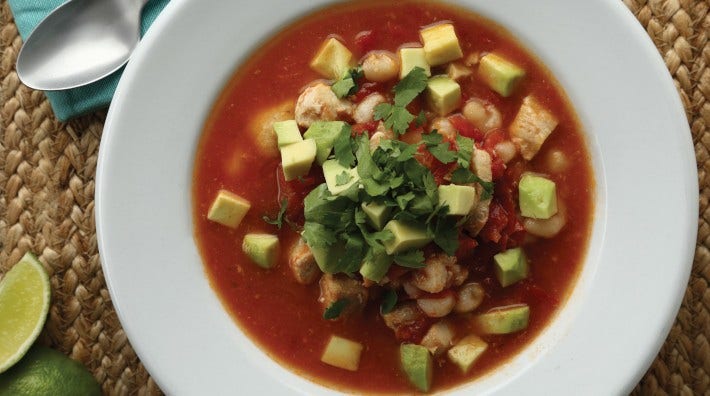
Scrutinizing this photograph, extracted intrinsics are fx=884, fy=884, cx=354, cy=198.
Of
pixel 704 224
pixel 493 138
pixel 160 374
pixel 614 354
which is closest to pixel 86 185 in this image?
pixel 160 374

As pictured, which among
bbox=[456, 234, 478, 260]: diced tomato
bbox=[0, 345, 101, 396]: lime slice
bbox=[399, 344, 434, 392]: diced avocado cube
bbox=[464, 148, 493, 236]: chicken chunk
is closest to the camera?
bbox=[464, 148, 493, 236]: chicken chunk

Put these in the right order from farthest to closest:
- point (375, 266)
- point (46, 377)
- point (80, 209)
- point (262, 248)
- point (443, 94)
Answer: point (80, 209), point (46, 377), point (262, 248), point (443, 94), point (375, 266)

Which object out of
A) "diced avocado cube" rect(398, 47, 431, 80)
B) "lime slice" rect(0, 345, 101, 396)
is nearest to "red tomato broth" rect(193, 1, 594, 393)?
"diced avocado cube" rect(398, 47, 431, 80)

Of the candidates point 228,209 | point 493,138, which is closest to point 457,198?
point 493,138

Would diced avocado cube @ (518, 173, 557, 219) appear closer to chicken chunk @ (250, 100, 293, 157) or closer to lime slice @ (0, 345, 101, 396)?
chicken chunk @ (250, 100, 293, 157)

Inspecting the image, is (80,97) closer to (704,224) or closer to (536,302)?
(536,302)

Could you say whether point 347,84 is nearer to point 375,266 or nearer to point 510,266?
point 375,266
